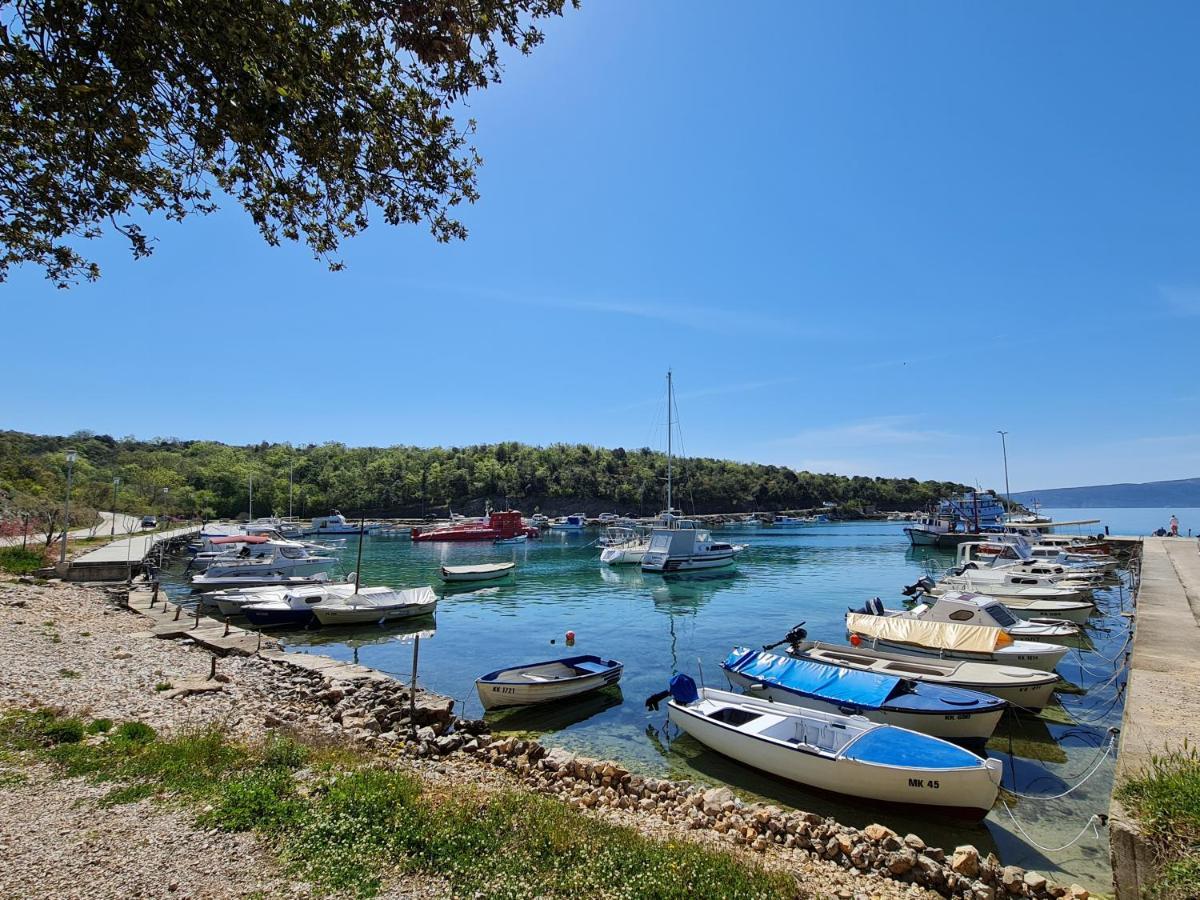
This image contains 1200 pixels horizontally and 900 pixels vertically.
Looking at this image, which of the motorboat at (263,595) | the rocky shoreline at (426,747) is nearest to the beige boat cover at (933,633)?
the rocky shoreline at (426,747)

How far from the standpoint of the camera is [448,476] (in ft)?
454

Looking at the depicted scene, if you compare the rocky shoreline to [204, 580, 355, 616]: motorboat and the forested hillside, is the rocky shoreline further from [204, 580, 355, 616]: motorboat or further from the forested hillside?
the forested hillside

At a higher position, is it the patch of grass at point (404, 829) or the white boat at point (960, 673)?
the patch of grass at point (404, 829)

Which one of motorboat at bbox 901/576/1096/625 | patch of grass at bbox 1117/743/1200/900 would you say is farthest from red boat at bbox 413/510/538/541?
patch of grass at bbox 1117/743/1200/900

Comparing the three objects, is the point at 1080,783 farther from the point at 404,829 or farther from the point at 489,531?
the point at 489,531

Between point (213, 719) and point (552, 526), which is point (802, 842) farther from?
point (552, 526)

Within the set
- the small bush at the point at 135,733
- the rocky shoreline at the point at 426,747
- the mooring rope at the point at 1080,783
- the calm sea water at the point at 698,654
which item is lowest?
the calm sea water at the point at 698,654

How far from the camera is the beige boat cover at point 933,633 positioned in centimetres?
1881

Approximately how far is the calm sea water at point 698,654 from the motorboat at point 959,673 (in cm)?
73

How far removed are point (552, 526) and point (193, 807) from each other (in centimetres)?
11172

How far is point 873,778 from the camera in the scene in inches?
406

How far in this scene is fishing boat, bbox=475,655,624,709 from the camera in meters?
16.0

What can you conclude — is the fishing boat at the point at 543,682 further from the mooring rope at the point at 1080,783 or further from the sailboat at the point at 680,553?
the sailboat at the point at 680,553

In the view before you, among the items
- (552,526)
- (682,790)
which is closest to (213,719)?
(682,790)
